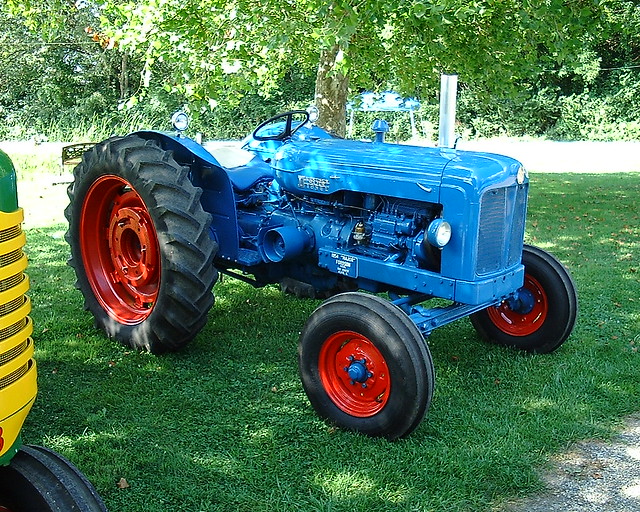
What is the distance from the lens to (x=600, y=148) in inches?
918

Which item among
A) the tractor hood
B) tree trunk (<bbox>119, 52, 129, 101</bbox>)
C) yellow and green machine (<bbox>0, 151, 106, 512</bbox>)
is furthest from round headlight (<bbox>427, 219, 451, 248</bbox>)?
tree trunk (<bbox>119, 52, 129, 101</bbox>)

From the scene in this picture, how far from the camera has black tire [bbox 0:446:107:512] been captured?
6.91 feet

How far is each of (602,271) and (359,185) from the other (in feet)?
11.9

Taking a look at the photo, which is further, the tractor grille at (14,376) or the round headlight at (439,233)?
the round headlight at (439,233)

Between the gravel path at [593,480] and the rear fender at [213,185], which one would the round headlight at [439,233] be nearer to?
the gravel path at [593,480]

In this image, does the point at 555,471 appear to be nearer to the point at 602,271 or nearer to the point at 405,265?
the point at 405,265

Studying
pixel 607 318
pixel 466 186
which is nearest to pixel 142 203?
pixel 466 186

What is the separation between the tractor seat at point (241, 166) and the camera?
16.4 feet

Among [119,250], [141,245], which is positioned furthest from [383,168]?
[119,250]

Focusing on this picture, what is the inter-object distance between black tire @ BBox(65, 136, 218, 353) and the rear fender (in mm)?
186

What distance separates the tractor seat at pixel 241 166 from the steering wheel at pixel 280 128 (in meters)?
0.17

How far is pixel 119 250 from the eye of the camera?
4980mm

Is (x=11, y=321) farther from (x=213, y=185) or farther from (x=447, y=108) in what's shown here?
(x=447, y=108)

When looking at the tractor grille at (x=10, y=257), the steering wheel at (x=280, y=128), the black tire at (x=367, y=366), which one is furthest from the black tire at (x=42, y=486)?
the steering wheel at (x=280, y=128)
